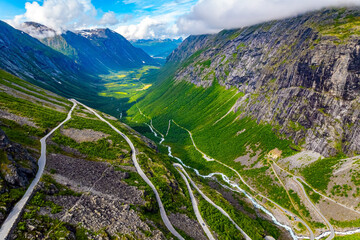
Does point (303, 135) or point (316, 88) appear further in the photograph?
point (316, 88)

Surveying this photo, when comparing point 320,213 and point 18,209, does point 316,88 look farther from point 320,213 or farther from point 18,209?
point 18,209

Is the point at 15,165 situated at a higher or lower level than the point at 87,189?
higher

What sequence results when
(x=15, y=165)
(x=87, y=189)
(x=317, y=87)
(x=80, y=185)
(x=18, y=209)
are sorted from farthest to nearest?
(x=317, y=87)
(x=80, y=185)
(x=87, y=189)
(x=15, y=165)
(x=18, y=209)

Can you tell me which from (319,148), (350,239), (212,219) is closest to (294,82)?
(319,148)

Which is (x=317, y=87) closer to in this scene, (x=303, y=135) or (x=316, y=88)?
(x=316, y=88)

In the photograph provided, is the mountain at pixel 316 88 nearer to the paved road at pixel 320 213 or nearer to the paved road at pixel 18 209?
the paved road at pixel 320 213

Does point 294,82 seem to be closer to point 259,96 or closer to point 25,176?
point 259,96

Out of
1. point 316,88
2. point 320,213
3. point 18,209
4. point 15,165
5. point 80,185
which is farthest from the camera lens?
point 316,88

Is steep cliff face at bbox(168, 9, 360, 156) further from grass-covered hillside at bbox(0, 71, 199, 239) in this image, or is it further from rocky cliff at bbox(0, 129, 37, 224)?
rocky cliff at bbox(0, 129, 37, 224)

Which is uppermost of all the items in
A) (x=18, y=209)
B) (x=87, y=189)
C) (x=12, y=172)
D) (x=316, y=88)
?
(x=316, y=88)

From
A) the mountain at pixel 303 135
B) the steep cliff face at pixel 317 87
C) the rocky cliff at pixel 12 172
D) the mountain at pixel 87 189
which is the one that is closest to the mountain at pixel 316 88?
the steep cliff face at pixel 317 87

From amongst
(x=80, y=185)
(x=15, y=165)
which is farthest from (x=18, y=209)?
(x=80, y=185)
